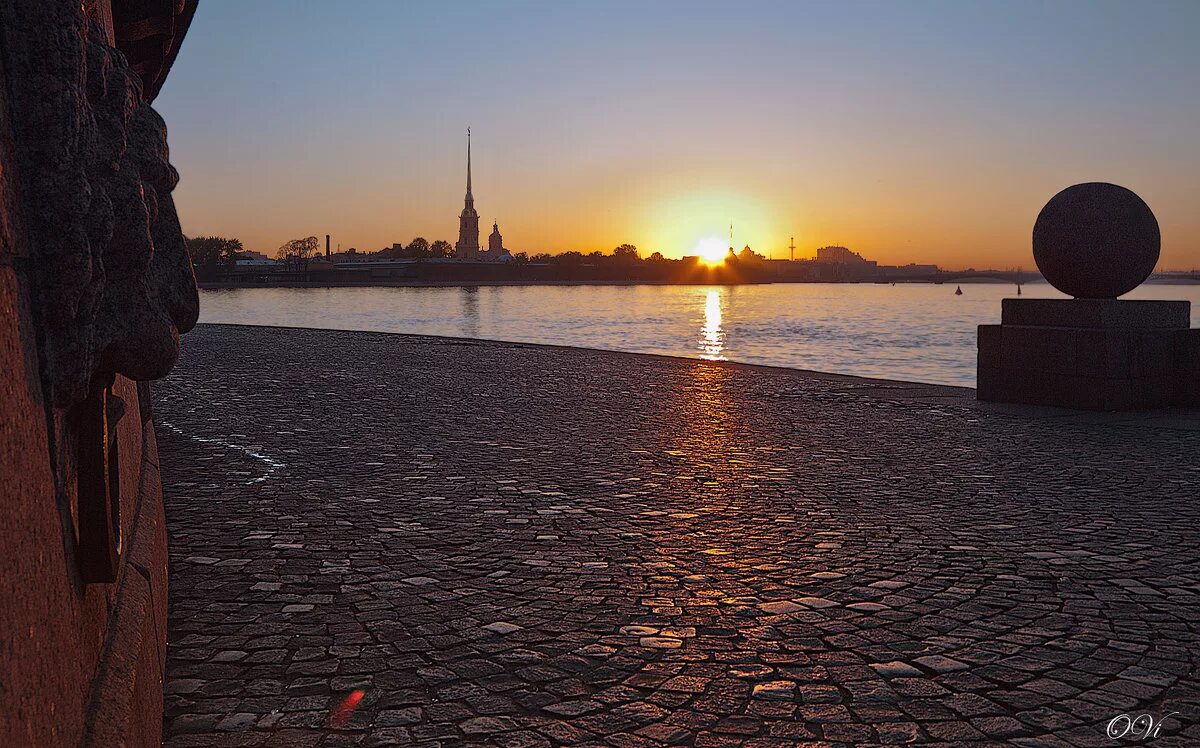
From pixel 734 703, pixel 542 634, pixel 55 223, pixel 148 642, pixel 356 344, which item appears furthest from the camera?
pixel 356 344

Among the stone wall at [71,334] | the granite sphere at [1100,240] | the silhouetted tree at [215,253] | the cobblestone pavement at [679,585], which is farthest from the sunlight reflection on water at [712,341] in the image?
the silhouetted tree at [215,253]

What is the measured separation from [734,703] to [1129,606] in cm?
193

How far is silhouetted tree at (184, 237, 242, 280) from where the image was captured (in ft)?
503

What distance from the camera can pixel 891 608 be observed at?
4109 millimetres

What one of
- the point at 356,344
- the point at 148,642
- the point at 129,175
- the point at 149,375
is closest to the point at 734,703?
the point at 148,642

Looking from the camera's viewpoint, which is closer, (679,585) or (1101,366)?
(679,585)

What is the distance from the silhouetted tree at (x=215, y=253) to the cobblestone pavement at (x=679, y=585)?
150360 millimetres

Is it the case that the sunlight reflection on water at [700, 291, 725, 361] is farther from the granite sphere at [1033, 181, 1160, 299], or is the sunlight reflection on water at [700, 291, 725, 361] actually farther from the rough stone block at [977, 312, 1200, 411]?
the granite sphere at [1033, 181, 1160, 299]

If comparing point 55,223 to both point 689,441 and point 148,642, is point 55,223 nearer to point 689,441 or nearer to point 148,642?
point 148,642

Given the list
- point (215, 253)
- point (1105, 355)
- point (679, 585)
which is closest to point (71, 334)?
point (679, 585)

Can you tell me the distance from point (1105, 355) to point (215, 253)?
173208 mm

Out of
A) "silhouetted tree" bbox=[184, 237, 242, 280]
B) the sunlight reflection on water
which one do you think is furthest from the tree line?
the sunlight reflection on water

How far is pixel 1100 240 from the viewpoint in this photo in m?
10.8

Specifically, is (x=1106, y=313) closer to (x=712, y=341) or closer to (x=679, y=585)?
(x=679, y=585)
